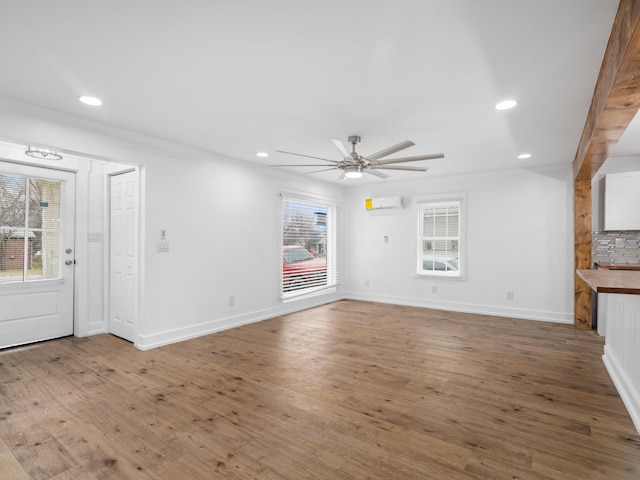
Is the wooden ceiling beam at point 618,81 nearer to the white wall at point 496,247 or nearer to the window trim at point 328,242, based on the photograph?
the white wall at point 496,247

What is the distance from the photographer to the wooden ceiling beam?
4.97 ft

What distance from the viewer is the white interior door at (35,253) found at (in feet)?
12.5

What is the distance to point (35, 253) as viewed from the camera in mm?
4023

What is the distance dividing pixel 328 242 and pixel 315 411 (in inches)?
182

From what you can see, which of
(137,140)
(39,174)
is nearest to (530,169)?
(137,140)

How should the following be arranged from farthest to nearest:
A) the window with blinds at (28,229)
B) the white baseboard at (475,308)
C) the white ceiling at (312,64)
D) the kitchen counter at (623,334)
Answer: the white baseboard at (475,308), the window with blinds at (28,229), the kitchen counter at (623,334), the white ceiling at (312,64)

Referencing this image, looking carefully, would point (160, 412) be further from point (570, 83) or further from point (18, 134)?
point (570, 83)

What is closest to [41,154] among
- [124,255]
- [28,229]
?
[28,229]

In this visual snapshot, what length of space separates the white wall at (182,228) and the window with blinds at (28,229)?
10.7 inches

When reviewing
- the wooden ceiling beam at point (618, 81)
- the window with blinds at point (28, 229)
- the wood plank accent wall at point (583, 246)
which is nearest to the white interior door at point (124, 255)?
the window with blinds at point (28, 229)

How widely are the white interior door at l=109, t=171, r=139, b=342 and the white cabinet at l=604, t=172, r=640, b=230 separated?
6051 millimetres

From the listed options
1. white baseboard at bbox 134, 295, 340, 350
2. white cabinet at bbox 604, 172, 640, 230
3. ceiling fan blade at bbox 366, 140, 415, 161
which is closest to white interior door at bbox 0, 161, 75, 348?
white baseboard at bbox 134, 295, 340, 350

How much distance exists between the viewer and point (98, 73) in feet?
7.88

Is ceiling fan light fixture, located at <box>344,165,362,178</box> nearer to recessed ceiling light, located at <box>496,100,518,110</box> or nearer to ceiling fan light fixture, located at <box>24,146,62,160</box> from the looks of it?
recessed ceiling light, located at <box>496,100,518,110</box>
